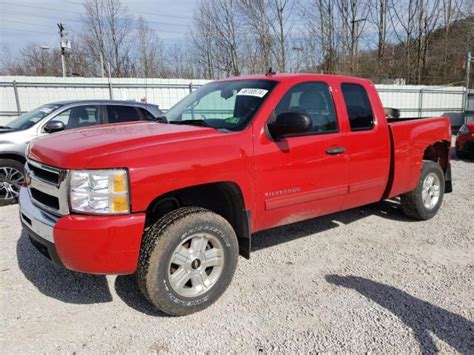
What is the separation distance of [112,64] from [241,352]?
29622 millimetres

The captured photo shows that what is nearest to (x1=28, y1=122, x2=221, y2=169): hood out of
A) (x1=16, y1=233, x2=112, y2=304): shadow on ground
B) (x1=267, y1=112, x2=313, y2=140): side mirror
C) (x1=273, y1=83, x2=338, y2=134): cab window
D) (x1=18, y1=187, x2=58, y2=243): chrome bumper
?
(x1=18, y1=187, x2=58, y2=243): chrome bumper

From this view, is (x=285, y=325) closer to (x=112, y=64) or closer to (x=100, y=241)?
(x=100, y=241)

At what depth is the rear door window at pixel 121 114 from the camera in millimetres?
7207

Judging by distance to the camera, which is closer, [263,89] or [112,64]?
[263,89]

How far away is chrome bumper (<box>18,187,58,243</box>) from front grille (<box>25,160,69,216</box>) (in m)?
0.05

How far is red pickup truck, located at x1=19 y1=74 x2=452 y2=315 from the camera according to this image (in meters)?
2.74

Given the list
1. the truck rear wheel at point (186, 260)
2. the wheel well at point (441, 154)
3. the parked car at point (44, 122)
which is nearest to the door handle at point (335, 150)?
the truck rear wheel at point (186, 260)

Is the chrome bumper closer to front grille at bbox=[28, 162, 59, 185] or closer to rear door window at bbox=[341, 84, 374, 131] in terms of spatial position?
front grille at bbox=[28, 162, 59, 185]

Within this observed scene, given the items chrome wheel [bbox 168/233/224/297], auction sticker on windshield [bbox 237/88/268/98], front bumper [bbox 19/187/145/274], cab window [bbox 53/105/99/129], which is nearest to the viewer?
front bumper [bbox 19/187/145/274]

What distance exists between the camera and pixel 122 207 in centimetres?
275

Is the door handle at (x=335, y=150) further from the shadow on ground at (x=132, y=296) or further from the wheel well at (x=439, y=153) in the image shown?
the wheel well at (x=439, y=153)

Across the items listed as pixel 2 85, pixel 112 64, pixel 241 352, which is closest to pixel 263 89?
pixel 241 352

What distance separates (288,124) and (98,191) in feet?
5.50

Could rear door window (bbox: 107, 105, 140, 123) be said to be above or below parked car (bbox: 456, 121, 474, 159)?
above
